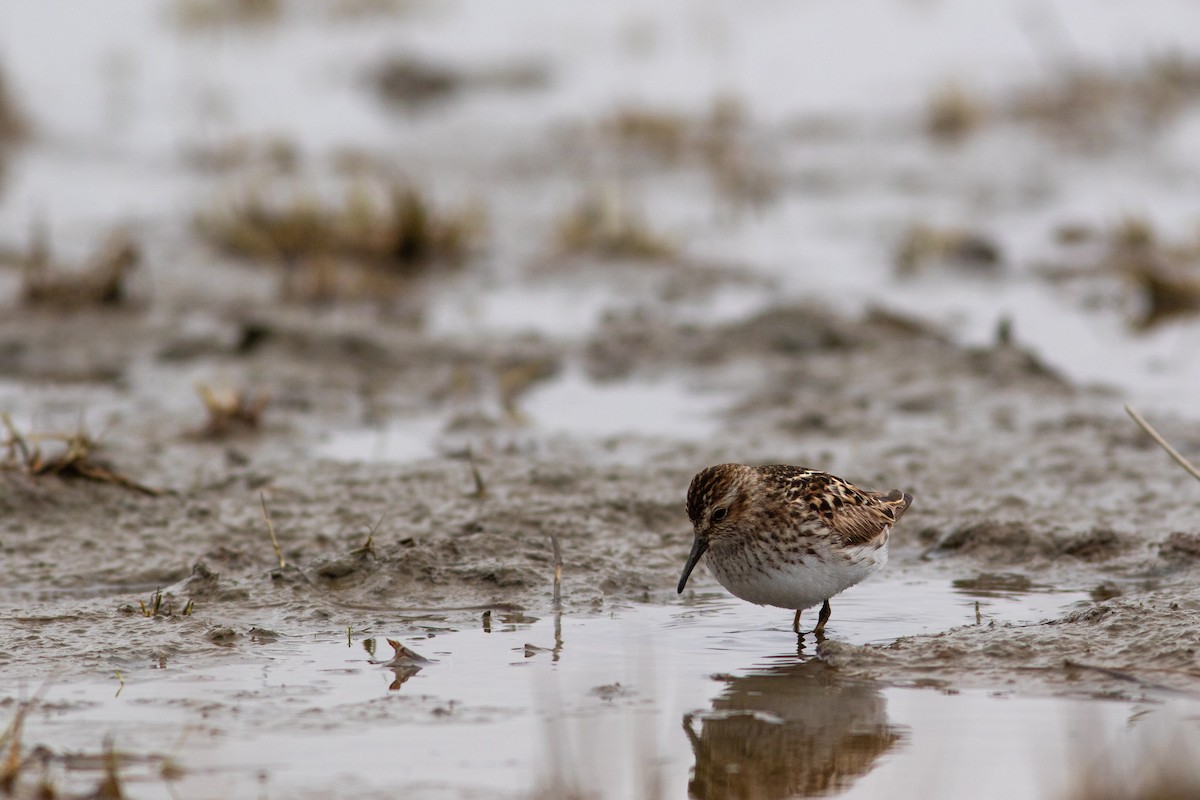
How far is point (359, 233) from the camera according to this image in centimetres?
1409

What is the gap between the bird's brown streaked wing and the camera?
6.68m

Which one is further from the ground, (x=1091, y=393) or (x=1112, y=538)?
(x=1091, y=393)

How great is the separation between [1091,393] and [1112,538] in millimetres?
2941

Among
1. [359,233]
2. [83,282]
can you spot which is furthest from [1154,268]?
[83,282]

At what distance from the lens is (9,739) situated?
16.6ft

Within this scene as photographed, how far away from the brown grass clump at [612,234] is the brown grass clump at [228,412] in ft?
16.5

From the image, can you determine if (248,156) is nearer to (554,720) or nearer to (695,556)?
(695,556)

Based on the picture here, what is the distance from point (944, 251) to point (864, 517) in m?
7.86

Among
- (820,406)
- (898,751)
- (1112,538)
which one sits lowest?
(898,751)

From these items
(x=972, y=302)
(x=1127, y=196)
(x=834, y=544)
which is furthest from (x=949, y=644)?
(x=1127, y=196)

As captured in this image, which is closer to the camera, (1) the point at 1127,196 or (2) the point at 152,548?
(2) the point at 152,548

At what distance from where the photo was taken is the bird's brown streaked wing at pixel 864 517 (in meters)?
6.68

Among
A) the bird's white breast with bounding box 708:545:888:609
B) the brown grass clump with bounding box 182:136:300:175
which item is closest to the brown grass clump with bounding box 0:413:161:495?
the bird's white breast with bounding box 708:545:888:609

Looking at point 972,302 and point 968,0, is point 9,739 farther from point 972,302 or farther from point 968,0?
→ point 968,0
